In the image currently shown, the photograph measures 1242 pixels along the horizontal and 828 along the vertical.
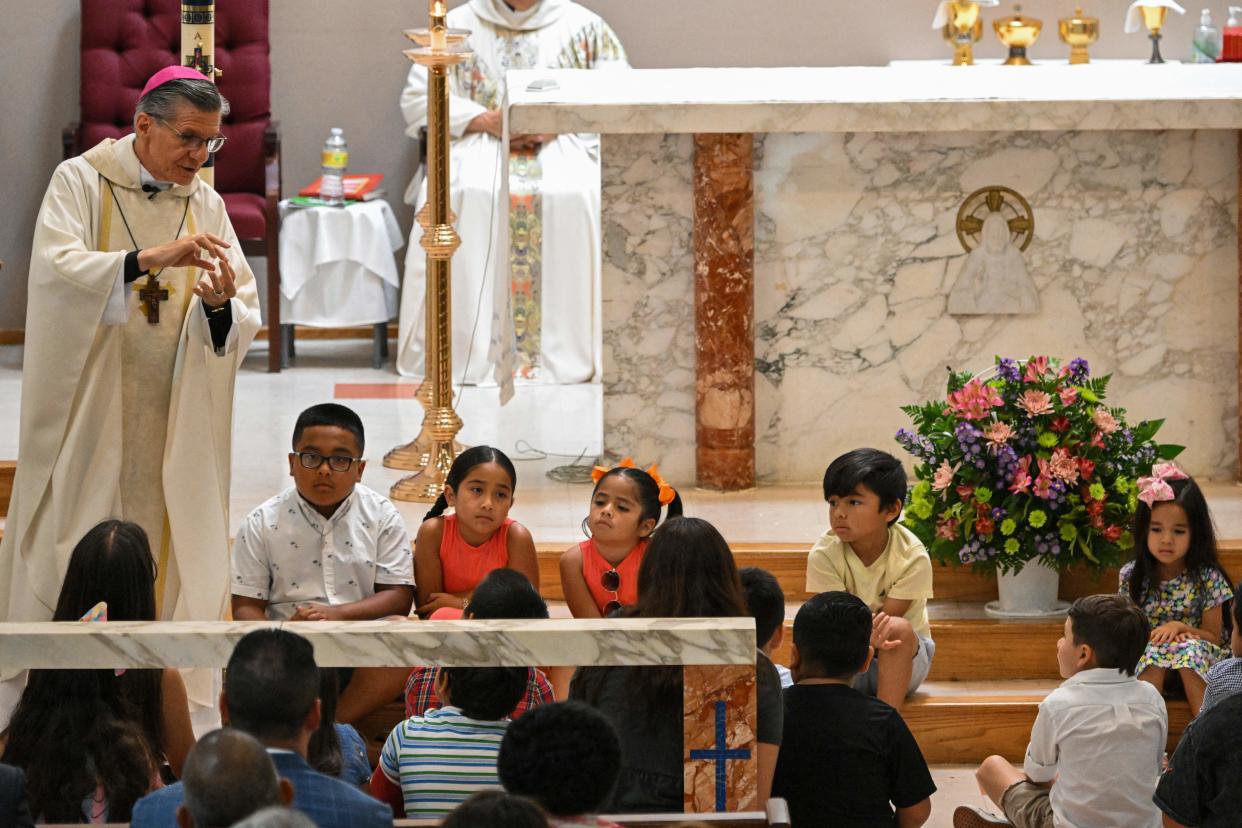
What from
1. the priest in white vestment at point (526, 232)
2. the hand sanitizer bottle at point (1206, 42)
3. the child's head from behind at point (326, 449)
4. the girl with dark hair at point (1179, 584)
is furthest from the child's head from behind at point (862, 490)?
the hand sanitizer bottle at point (1206, 42)

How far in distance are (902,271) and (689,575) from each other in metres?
2.80

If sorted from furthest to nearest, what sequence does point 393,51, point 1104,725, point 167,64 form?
point 393,51, point 167,64, point 1104,725

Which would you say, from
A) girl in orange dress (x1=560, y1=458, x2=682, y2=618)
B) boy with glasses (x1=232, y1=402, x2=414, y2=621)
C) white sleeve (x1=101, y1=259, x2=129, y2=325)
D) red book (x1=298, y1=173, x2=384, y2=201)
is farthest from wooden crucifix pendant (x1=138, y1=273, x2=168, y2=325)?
red book (x1=298, y1=173, x2=384, y2=201)

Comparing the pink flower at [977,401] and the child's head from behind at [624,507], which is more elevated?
the pink flower at [977,401]

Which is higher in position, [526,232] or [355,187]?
[355,187]

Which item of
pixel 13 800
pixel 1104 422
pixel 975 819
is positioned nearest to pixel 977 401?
pixel 1104 422

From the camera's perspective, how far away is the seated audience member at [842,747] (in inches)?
134

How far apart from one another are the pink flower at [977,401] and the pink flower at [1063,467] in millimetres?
202

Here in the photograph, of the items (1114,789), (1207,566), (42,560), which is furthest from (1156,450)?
(42,560)

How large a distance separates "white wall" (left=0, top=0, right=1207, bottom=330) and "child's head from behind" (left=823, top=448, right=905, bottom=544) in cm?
483

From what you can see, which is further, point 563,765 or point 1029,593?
point 1029,593

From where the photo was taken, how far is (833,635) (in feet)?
11.3

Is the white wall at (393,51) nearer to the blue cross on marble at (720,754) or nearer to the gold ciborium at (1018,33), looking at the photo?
the gold ciborium at (1018,33)

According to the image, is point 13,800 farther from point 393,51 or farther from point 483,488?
point 393,51
